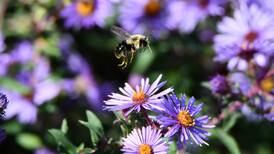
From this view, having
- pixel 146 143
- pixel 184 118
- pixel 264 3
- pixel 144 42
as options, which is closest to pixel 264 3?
pixel 264 3

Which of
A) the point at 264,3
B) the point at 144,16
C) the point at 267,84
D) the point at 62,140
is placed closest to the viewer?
the point at 62,140

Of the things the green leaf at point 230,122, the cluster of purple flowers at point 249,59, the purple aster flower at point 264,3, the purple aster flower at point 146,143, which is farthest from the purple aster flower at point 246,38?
the purple aster flower at point 146,143

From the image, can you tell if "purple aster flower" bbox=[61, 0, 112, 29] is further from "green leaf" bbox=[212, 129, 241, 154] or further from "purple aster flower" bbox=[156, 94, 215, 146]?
"purple aster flower" bbox=[156, 94, 215, 146]

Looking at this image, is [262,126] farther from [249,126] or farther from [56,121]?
[56,121]

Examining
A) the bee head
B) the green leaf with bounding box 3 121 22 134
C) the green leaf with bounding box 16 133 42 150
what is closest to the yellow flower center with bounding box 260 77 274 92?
the bee head

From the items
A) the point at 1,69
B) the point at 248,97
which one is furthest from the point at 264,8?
the point at 1,69

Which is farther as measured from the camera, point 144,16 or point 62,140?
point 144,16

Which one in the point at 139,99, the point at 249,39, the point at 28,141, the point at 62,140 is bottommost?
the point at 139,99

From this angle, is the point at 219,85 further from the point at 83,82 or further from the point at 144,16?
the point at 83,82
